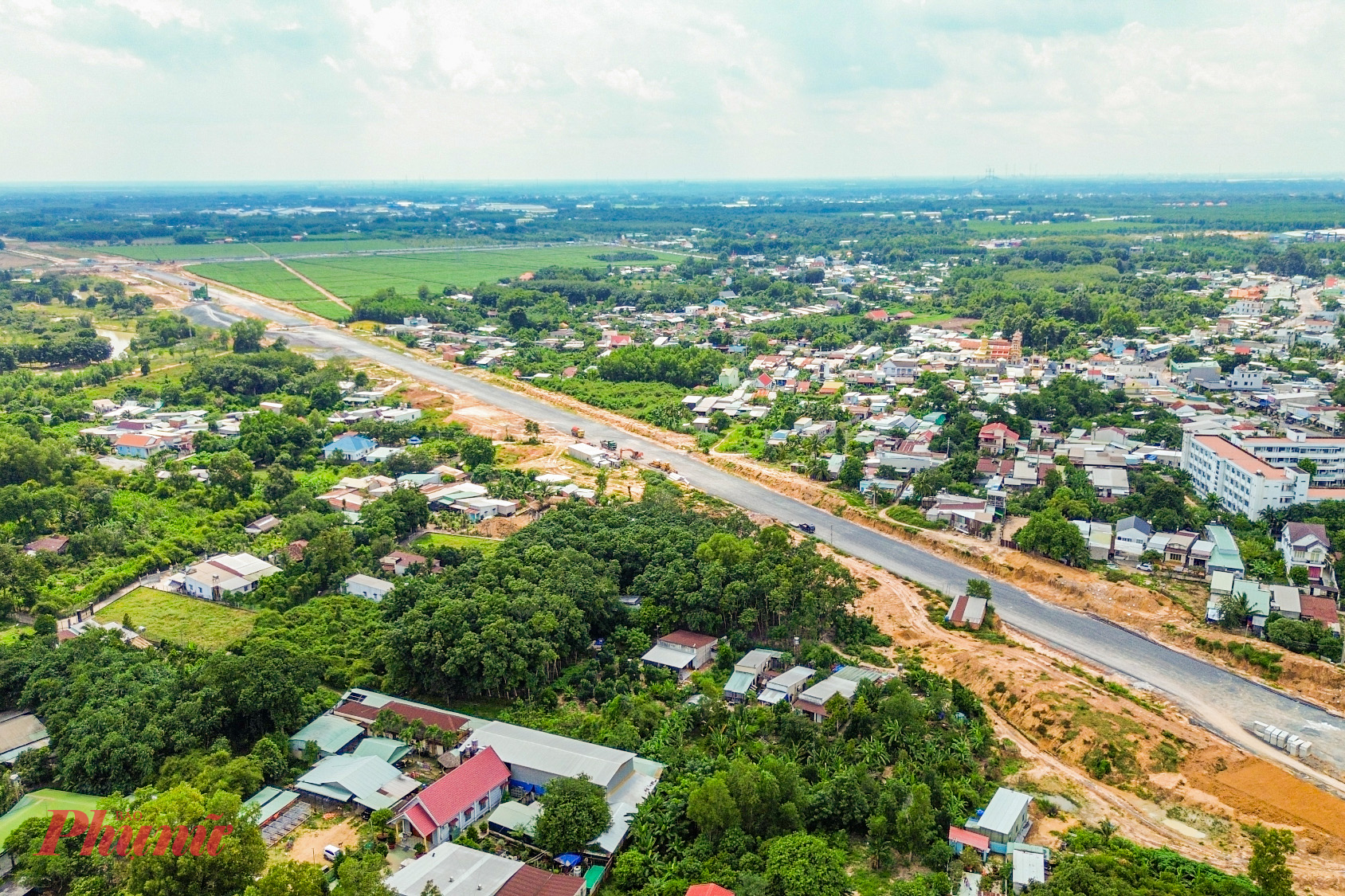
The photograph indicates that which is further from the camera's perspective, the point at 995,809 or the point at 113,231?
the point at 113,231

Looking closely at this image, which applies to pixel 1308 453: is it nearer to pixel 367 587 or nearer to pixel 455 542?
pixel 455 542

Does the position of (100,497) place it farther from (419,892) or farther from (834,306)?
(834,306)

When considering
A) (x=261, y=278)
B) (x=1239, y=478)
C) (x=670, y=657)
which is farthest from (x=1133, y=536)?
(x=261, y=278)

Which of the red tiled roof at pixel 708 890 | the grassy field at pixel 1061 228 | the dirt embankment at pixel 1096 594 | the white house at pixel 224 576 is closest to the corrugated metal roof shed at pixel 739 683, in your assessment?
the red tiled roof at pixel 708 890

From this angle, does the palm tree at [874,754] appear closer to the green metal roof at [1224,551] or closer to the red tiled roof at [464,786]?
the red tiled roof at [464,786]

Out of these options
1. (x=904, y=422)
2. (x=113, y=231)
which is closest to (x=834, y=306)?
(x=904, y=422)
